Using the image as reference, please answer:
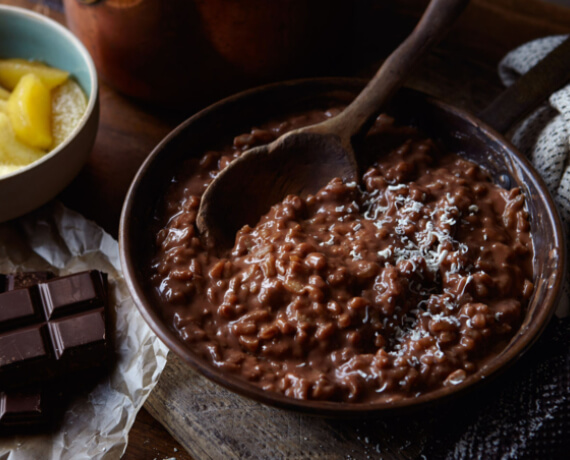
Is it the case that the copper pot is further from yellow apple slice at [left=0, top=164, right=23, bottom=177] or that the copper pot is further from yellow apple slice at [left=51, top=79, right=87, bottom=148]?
yellow apple slice at [left=0, top=164, right=23, bottom=177]

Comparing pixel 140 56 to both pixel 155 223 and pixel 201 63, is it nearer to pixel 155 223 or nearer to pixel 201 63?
pixel 201 63

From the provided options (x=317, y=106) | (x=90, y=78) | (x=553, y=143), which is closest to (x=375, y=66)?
(x=317, y=106)

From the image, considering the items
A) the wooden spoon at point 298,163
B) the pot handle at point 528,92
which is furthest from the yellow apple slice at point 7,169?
the pot handle at point 528,92

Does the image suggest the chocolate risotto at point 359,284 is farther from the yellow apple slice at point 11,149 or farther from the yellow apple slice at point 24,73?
the yellow apple slice at point 24,73

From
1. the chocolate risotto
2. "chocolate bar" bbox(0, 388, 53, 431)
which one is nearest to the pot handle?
the chocolate risotto

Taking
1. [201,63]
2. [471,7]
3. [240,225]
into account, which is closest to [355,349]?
[240,225]

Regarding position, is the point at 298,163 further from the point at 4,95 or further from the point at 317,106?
the point at 4,95
